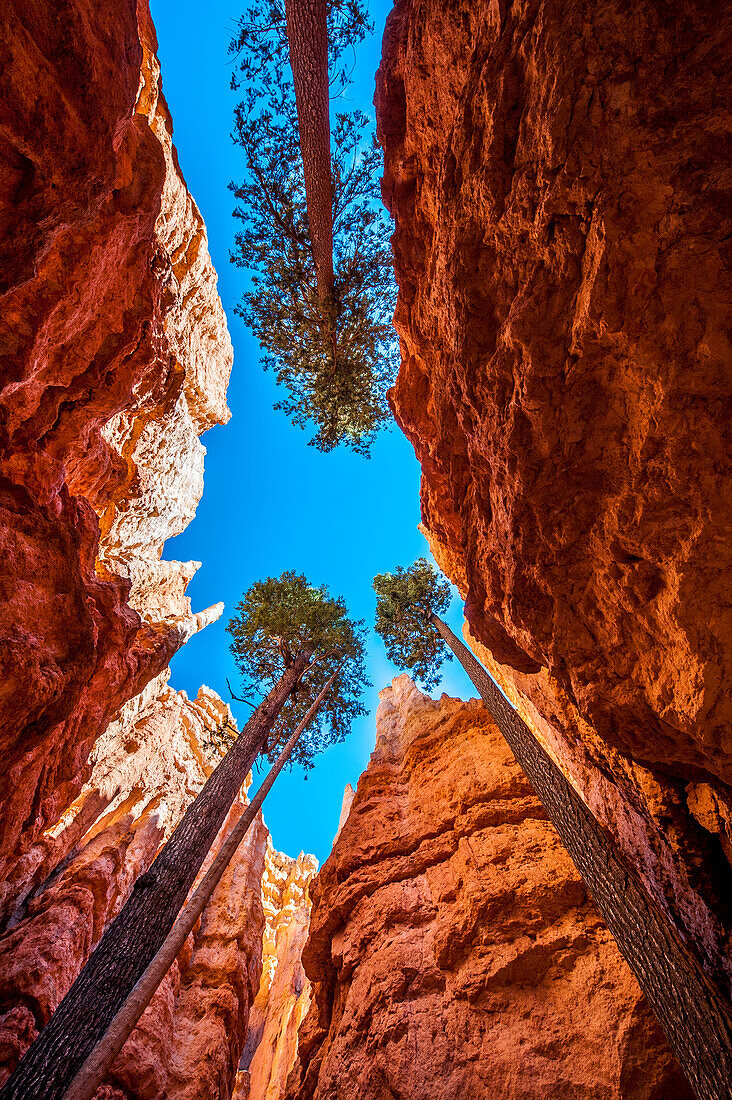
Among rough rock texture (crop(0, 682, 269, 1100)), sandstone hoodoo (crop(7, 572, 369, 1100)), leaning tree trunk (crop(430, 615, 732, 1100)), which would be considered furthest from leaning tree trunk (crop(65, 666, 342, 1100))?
leaning tree trunk (crop(430, 615, 732, 1100))

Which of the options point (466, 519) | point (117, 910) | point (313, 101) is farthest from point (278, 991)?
point (313, 101)

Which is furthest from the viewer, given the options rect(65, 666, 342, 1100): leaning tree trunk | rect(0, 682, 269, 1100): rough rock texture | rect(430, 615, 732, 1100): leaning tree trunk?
rect(0, 682, 269, 1100): rough rock texture

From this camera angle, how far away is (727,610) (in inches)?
135

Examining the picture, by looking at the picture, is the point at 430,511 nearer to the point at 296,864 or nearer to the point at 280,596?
the point at 280,596

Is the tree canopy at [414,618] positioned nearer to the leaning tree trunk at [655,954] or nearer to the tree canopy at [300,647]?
the tree canopy at [300,647]

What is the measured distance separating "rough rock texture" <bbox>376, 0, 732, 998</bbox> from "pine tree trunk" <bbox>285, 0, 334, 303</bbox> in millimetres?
1302

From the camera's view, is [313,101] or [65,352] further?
[313,101]

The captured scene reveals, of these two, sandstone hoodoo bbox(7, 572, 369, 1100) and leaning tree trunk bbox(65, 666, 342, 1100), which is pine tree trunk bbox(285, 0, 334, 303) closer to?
sandstone hoodoo bbox(7, 572, 369, 1100)

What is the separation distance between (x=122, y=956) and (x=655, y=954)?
19.6ft

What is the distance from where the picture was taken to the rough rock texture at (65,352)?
4.11 metres

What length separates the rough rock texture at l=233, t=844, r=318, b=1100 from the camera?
43.4 feet

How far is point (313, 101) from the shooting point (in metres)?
6.81

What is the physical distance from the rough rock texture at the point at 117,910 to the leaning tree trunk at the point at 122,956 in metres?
3.45

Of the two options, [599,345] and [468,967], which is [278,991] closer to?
[468,967]
